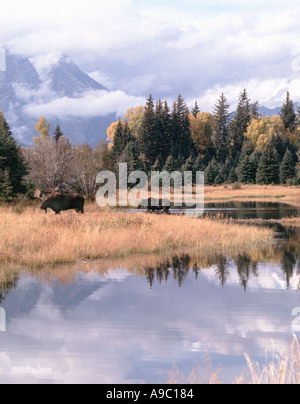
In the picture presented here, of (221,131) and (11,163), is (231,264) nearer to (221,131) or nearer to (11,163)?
(11,163)

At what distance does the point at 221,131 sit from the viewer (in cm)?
11569

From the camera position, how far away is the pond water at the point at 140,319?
316 inches

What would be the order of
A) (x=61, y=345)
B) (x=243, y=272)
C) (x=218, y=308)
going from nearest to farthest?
(x=61, y=345)
(x=218, y=308)
(x=243, y=272)

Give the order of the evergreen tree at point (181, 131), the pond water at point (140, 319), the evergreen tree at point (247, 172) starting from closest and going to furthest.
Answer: the pond water at point (140, 319), the evergreen tree at point (247, 172), the evergreen tree at point (181, 131)

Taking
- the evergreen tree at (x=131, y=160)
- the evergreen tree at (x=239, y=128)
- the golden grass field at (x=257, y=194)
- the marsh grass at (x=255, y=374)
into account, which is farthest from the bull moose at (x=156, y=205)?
the evergreen tree at (x=239, y=128)

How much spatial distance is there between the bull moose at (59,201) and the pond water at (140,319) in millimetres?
11258

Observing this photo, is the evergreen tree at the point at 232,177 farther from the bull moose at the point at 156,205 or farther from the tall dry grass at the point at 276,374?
the tall dry grass at the point at 276,374

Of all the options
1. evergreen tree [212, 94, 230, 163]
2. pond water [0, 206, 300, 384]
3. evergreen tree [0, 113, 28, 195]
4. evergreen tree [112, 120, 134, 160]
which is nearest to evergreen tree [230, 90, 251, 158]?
evergreen tree [212, 94, 230, 163]

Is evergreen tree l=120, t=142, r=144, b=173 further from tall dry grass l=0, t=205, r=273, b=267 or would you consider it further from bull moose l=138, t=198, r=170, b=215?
tall dry grass l=0, t=205, r=273, b=267

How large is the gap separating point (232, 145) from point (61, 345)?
105m
